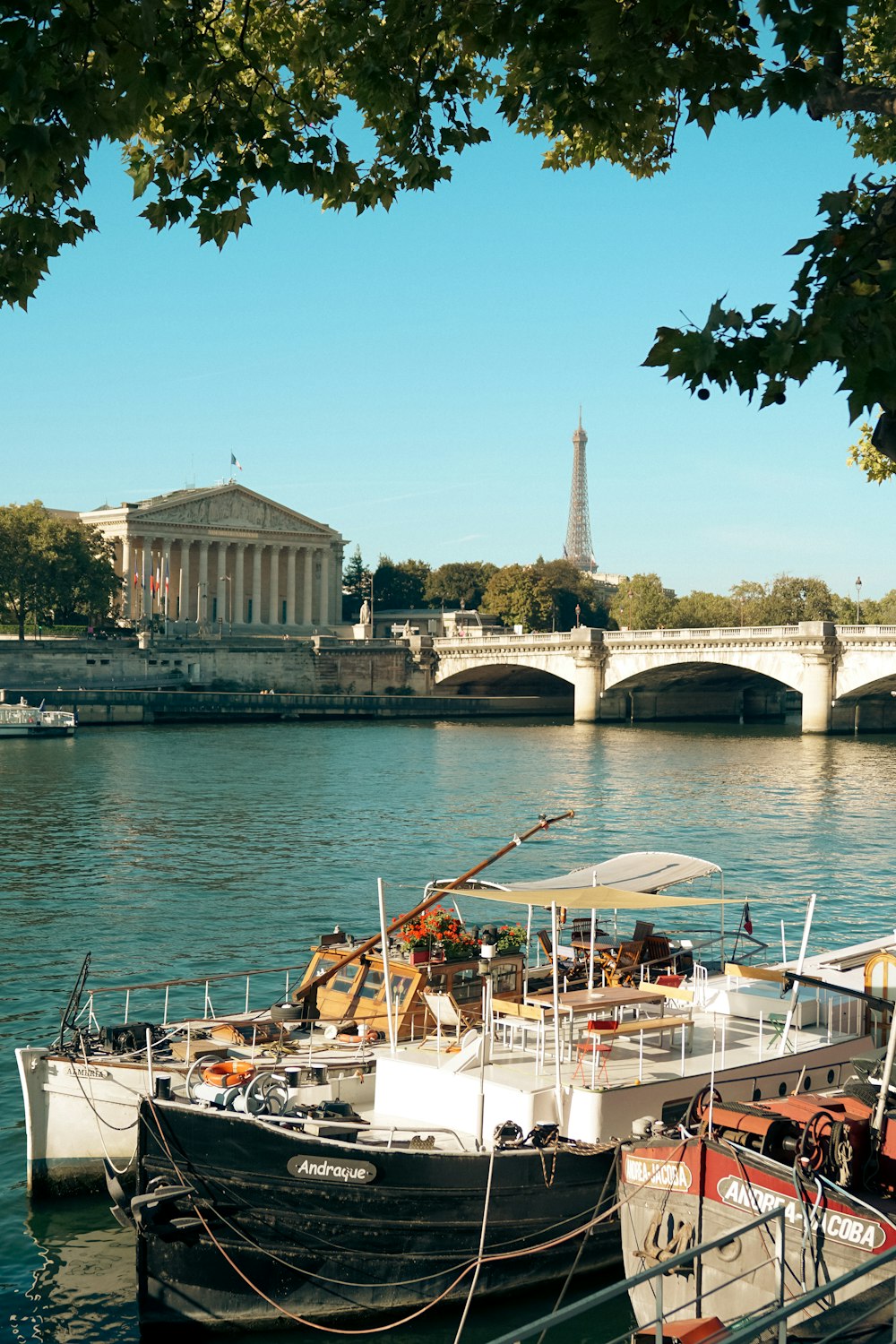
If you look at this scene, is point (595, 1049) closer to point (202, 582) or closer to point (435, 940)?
point (435, 940)

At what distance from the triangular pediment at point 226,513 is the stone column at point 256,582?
219 centimetres

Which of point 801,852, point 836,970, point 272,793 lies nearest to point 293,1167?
point 836,970

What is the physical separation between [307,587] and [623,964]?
13435 cm

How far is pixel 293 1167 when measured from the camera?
13.6 metres

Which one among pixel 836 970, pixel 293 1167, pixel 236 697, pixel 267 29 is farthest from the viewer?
pixel 236 697

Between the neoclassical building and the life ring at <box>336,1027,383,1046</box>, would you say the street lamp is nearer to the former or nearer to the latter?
the neoclassical building

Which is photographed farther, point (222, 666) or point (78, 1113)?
point (222, 666)

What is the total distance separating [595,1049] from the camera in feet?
48.6

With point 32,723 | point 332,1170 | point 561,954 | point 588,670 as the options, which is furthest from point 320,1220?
point 588,670

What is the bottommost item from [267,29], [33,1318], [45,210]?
[33,1318]

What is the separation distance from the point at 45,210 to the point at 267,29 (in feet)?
10.7

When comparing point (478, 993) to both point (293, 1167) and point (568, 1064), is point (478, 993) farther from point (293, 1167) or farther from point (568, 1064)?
point (293, 1167)

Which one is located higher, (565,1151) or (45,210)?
(45,210)

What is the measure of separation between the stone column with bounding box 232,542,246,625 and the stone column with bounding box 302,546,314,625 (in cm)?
745
